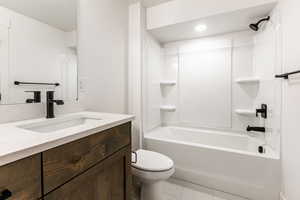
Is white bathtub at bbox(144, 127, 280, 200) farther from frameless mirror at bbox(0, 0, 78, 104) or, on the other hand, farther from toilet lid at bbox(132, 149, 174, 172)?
frameless mirror at bbox(0, 0, 78, 104)

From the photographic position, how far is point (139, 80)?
6.52 ft

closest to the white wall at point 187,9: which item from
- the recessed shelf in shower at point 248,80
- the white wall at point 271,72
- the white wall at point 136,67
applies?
the white wall at point 136,67

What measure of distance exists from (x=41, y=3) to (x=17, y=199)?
4.09 feet

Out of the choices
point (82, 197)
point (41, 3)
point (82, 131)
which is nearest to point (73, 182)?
point (82, 197)

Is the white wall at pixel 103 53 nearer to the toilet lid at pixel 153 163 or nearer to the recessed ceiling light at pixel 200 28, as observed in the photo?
the toilet lid at pixel 153 163

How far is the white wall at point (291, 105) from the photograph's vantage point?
1.19 meters

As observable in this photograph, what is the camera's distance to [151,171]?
130cm

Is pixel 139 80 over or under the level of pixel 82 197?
over

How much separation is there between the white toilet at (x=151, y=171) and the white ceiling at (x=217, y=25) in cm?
170

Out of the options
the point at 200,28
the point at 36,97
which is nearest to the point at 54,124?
the point at 36,97

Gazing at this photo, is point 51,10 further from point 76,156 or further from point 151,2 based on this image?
point 151,2

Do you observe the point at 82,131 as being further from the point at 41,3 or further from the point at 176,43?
the point at 176,43

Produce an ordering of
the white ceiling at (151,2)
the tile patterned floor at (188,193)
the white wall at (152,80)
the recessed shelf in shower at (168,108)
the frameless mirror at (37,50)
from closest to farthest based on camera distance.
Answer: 1. the frameless mirror at (37,50)
2. the tile patterned floor at (188,193)
3. the white ceiling at (151,2)
4. the white wall at (152,80)
5. the recessed shelf in shower at (168,108)

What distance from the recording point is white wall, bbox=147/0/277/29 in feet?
5.35
